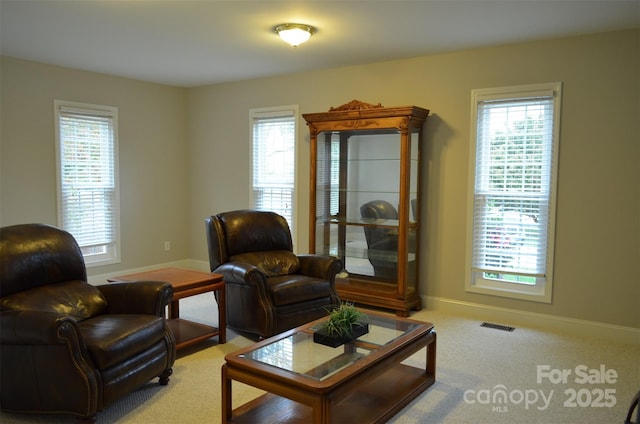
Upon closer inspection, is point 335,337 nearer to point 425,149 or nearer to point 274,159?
point 425,149

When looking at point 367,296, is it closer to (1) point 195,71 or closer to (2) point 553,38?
(2) point 553,38

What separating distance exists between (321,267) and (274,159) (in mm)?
2154

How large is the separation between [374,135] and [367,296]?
1.60m

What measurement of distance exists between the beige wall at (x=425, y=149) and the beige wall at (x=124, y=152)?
14 millimetres

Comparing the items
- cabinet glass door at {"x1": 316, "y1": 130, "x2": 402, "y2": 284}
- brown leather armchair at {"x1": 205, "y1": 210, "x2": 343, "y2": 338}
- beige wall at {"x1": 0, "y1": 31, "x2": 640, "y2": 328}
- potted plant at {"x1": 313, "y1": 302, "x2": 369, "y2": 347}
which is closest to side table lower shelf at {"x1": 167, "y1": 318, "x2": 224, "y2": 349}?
brown leather armchair at {"x1": 205, "y1": 210, "x2": 343, "y2": 338}

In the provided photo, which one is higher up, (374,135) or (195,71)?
(195,71)

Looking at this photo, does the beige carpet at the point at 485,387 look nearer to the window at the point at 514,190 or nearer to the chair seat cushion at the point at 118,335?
the chair seat cushion at the point at 118,335

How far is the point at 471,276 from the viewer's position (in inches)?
187

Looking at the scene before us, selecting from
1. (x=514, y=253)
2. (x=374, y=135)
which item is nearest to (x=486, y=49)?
(x=374, y=135)

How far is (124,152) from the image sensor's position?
6.06 meters

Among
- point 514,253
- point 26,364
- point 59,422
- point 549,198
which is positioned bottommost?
point 59,422

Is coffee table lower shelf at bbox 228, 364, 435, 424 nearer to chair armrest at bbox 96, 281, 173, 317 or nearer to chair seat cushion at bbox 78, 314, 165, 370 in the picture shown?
chair seat cushion at bbox 78, 314, 165, 370

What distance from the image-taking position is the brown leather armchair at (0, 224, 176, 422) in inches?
98.0

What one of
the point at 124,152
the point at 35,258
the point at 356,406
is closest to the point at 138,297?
the point at 35,258
